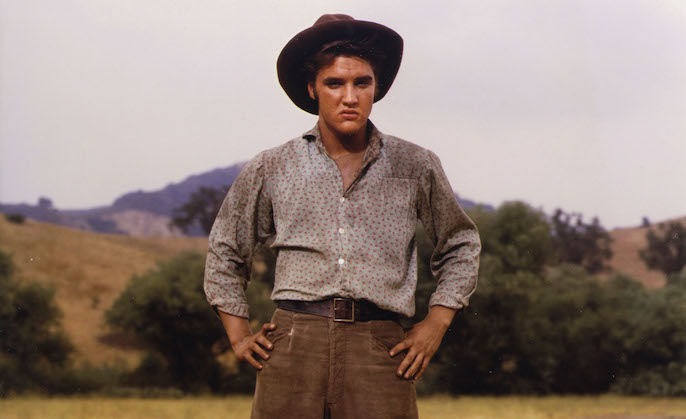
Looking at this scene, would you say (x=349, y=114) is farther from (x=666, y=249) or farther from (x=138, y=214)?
(x=138, y=214)

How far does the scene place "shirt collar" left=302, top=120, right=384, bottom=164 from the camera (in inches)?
122

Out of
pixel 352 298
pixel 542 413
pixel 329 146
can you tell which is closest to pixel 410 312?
pixel 352 298

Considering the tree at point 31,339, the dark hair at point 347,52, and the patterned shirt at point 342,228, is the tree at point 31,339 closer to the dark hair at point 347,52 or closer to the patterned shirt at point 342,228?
the patterned shirt at point 342,228

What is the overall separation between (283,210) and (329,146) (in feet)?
1.11

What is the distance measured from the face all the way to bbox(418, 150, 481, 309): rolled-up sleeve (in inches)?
13.5

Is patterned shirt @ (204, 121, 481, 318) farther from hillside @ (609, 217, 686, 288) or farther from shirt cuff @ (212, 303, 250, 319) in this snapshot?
hillside @ (609, 217, 686, 288)

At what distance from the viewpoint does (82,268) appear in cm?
4466

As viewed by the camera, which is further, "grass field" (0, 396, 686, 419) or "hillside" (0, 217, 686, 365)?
"hillside" (0, 217, 686, 365)

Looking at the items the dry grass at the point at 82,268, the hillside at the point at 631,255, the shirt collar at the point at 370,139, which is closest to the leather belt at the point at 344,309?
the shirt collar at the point at 370,139

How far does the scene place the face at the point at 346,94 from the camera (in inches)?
120

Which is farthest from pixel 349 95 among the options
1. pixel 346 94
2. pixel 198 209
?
pixel 198 209

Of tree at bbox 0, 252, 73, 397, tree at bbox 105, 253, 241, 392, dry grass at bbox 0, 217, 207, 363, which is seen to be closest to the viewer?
tree at bbox 105, 253, 241, 392

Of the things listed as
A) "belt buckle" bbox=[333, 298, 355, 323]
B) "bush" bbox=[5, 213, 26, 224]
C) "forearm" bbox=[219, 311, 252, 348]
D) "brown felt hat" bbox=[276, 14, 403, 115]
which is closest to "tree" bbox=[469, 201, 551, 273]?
"brown felt hat" bbox=[276, 14, 403, 115]

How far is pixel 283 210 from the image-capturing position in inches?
120
